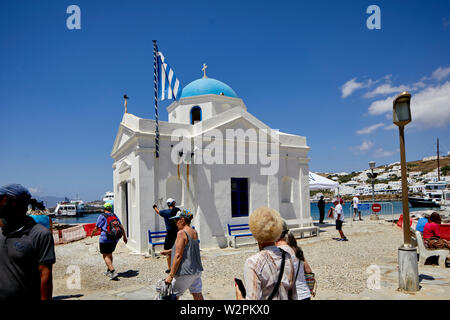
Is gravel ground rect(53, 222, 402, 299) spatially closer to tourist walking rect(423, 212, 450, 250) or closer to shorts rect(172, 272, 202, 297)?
tourist walking rect(423, 212, 450, 250)

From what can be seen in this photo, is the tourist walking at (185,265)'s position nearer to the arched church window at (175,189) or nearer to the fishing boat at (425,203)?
the arched church window at (175,189)

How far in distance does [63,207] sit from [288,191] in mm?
65625

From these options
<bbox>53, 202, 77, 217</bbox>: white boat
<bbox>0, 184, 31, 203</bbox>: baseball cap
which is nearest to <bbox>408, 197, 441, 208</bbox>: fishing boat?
<bbox>0, 184, 31, 203</bbox>: baseball cap

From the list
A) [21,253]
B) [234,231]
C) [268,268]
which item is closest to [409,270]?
[268,268]

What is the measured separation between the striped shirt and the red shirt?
23.0 feet

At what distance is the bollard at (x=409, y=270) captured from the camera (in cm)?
559

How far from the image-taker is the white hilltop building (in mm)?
10977

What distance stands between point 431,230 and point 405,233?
2534 millimetres

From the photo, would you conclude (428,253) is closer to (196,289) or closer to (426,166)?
(196,289)

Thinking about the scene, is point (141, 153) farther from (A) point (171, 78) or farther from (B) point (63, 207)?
(B) point (63, 207)

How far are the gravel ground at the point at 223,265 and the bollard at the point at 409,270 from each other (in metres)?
0.78

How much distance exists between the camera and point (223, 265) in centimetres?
874

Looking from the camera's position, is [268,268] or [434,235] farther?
[434,235]
